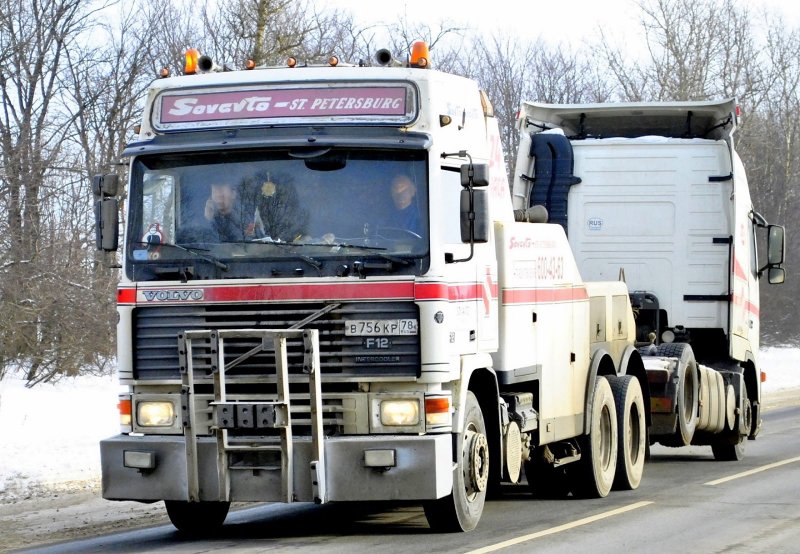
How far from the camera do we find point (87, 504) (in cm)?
1162

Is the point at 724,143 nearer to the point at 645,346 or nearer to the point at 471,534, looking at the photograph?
the point at 645,346

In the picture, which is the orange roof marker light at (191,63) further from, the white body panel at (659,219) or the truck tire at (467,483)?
the white body panel at (659,219)

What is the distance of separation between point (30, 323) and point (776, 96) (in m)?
44.3

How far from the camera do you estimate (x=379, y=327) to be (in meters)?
8.88

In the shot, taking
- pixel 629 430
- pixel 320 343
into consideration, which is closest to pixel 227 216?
pixel 320 343

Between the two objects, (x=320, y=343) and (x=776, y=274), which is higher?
(x=776, y=274)

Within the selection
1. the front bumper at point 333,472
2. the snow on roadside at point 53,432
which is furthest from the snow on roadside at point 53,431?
the front bumper at point 333,472

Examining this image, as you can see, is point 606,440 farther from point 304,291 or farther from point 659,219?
point 304,291

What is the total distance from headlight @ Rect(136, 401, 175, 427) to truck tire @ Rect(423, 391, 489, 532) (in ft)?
6.16

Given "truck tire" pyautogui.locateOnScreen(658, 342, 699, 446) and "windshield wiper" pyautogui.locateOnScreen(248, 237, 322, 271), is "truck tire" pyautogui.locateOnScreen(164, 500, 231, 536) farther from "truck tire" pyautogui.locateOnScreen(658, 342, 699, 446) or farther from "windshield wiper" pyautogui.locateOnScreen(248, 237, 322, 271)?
"truck tire" pyautogui.locateOnScreen(658, 342, 699, 446)

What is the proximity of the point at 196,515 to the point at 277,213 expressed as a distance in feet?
8.18

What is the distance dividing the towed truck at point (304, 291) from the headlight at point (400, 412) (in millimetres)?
10

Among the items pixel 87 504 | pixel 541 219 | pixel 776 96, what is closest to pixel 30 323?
pixel 87 504

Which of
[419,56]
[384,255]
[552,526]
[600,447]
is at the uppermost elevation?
[419,56]
